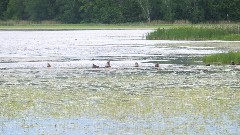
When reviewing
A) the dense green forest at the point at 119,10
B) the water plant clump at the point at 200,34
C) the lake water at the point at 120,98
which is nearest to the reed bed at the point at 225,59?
the lake water at the point at 120,98

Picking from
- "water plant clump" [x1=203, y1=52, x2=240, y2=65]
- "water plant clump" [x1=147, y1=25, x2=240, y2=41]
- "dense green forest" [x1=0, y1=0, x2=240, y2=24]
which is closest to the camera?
"water plant clump" [x1=203, y1=52, x2=240, y2=65]

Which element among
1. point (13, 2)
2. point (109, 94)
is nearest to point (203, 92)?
point (109, 94)

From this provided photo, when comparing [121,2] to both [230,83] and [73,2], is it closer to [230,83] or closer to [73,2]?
[73,2]

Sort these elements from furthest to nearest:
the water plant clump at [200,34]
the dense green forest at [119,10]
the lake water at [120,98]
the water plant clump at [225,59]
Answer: the dense green forest at [119,10] → the water plant clump at [200,34] → the water plant clump at [225,59] → the lake water at [120,98]

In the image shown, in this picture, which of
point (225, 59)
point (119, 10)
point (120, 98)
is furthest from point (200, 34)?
point (119, 10)

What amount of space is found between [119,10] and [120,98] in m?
71.6

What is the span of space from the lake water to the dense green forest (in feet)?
180

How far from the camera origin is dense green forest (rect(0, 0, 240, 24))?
82.8m

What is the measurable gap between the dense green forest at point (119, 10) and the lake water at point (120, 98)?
54.8 metres

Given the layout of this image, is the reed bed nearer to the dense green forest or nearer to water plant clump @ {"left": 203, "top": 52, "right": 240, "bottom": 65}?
water plant clump @ {"left": 203, "top": 52, "right": 240, "bottom": 65}

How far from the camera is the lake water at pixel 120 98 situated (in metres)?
13.4

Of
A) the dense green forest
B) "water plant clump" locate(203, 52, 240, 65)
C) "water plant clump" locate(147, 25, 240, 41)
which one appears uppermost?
"water plant clump" locate(203, 52, 240, 65)

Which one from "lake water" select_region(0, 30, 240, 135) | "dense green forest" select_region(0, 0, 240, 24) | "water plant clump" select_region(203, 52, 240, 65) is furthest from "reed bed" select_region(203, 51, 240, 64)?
"dense green forest" select_region(0, 0, 240, 24)

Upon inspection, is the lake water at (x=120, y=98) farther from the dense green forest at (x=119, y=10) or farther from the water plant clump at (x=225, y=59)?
the dense green forest at (x=119, y=10)
